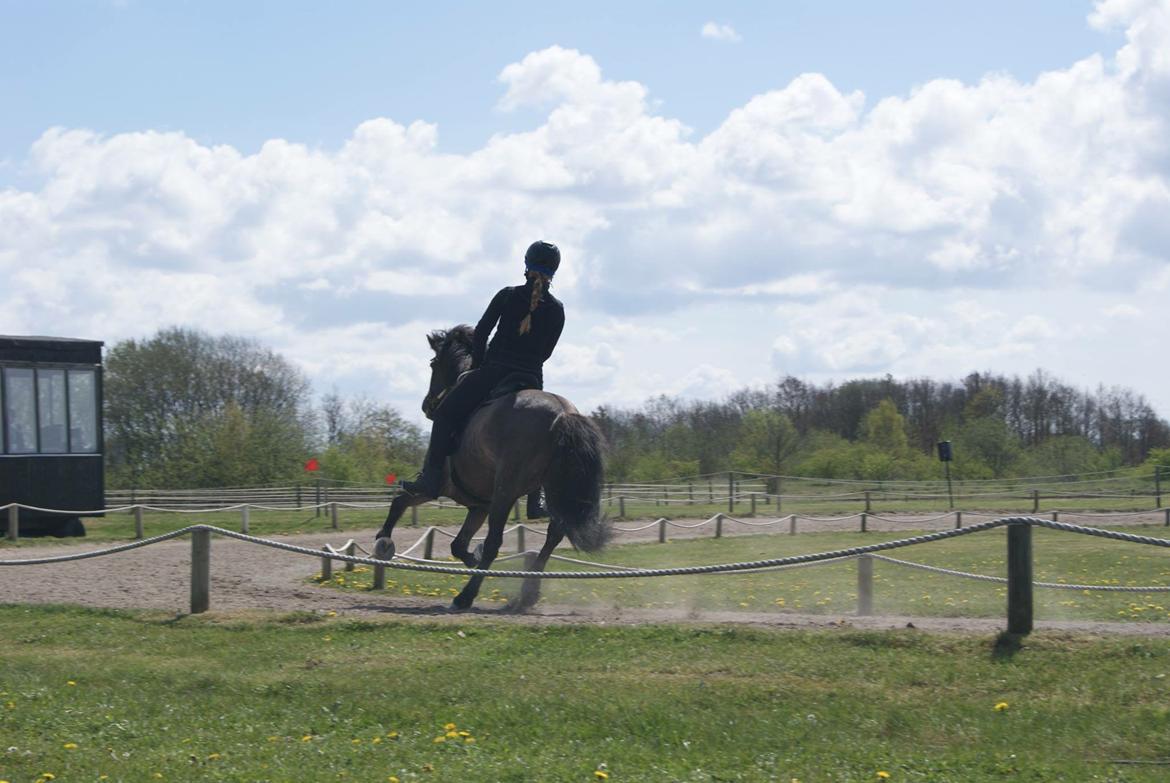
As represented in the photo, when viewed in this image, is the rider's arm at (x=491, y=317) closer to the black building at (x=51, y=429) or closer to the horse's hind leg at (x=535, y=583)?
the horse's hind leg at (x=535, y=583)

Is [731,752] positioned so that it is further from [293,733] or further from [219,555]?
[219,555]

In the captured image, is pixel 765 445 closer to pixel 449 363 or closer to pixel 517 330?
pixel 449 363

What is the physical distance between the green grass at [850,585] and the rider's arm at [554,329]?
→ 7.06ft

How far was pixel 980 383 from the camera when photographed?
8219 centimetres

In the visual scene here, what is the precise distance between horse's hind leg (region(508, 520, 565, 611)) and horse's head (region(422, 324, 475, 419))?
2.16m

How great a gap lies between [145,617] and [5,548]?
1148cm

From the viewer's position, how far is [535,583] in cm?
1260

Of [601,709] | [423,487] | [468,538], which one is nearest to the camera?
[601,709]

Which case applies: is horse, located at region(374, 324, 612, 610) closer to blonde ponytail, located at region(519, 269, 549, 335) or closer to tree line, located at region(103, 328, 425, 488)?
blonde ponytail, located at region(519, 269, 549, 335)

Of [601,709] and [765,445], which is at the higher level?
[765,445]

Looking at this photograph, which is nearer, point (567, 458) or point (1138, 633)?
point (1138, 633)

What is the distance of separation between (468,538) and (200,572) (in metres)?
2.73

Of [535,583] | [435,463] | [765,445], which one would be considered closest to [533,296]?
[435,463]

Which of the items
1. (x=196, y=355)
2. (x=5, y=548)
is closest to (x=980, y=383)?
(x=196, y=355)
